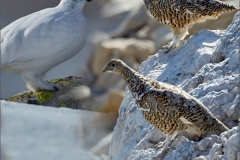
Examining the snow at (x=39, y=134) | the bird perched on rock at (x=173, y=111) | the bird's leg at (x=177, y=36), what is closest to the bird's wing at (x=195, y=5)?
the bird's leg at (x=177, y=36)

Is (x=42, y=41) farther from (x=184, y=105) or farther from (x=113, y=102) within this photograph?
(x=184, y=105)

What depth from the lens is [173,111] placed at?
5180 millimetres

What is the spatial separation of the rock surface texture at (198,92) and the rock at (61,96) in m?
2.74

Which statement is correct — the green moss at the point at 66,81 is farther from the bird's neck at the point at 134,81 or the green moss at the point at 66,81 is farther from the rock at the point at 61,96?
the bird's neck at the point at 134,81

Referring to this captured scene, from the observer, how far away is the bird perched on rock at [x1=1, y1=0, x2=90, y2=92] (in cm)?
919

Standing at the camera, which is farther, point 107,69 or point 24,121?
point 24,121

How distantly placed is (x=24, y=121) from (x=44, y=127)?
20 centimetres

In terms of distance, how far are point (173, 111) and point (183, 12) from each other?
5.18 feet

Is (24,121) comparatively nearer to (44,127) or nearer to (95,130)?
(44,127)

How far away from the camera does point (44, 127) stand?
7.37 metres

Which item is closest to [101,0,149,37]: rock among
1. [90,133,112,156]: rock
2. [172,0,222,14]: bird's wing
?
[90,133,112,156]: rock

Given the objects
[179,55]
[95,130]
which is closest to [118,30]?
[95,130]

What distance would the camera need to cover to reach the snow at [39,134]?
7.04 meters

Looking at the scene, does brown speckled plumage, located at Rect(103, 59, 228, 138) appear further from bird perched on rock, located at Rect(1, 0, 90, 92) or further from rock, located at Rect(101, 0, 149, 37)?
rock, located at Rect(101, 0, 149, 37)
